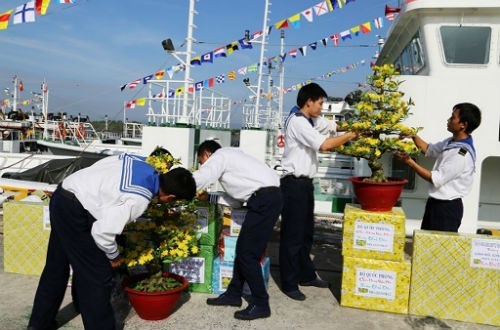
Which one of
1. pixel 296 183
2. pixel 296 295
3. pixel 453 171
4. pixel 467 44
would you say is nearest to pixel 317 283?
pixel 296 295

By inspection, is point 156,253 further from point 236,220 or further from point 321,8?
point 321,8

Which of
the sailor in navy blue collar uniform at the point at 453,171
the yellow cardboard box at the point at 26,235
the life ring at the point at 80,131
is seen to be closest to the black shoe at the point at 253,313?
the sailor in navy blue collar uniform at the point at 453,171

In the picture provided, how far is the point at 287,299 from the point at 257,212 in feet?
3.56

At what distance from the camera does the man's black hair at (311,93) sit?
3.87 meters

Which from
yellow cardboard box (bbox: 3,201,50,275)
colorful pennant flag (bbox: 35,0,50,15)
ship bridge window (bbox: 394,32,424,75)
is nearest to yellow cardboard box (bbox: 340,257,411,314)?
ship bridge window (bbox: 394,32,424,75)

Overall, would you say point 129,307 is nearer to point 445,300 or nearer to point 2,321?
point 2,321

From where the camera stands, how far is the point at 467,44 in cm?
535

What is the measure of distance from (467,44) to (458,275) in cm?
328

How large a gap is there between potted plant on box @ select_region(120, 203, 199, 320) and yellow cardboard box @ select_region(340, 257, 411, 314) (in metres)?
1.50

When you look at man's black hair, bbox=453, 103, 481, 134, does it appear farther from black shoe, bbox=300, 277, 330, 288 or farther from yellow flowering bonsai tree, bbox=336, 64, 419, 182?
black shoe, bbox=300, 277, 330, 288

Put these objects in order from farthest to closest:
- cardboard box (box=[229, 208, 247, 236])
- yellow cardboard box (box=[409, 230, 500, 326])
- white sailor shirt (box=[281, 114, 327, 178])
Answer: cardboard box (box=[229, 208, 247, 236]) < white sailor shirt (box=[281, 114, 327, 178]) < yellow cardboard box (box=[409, 230, 500, 326])

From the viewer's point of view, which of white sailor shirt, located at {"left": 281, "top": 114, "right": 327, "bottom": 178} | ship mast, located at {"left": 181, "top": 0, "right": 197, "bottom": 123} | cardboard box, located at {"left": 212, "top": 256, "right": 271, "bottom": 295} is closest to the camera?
white sailor shirt, located at {"left": 281, "top": 114, "right": 327, "bottom": 178}

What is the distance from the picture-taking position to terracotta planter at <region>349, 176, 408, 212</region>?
12.1ft

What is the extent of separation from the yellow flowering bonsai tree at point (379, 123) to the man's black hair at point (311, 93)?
35cm
